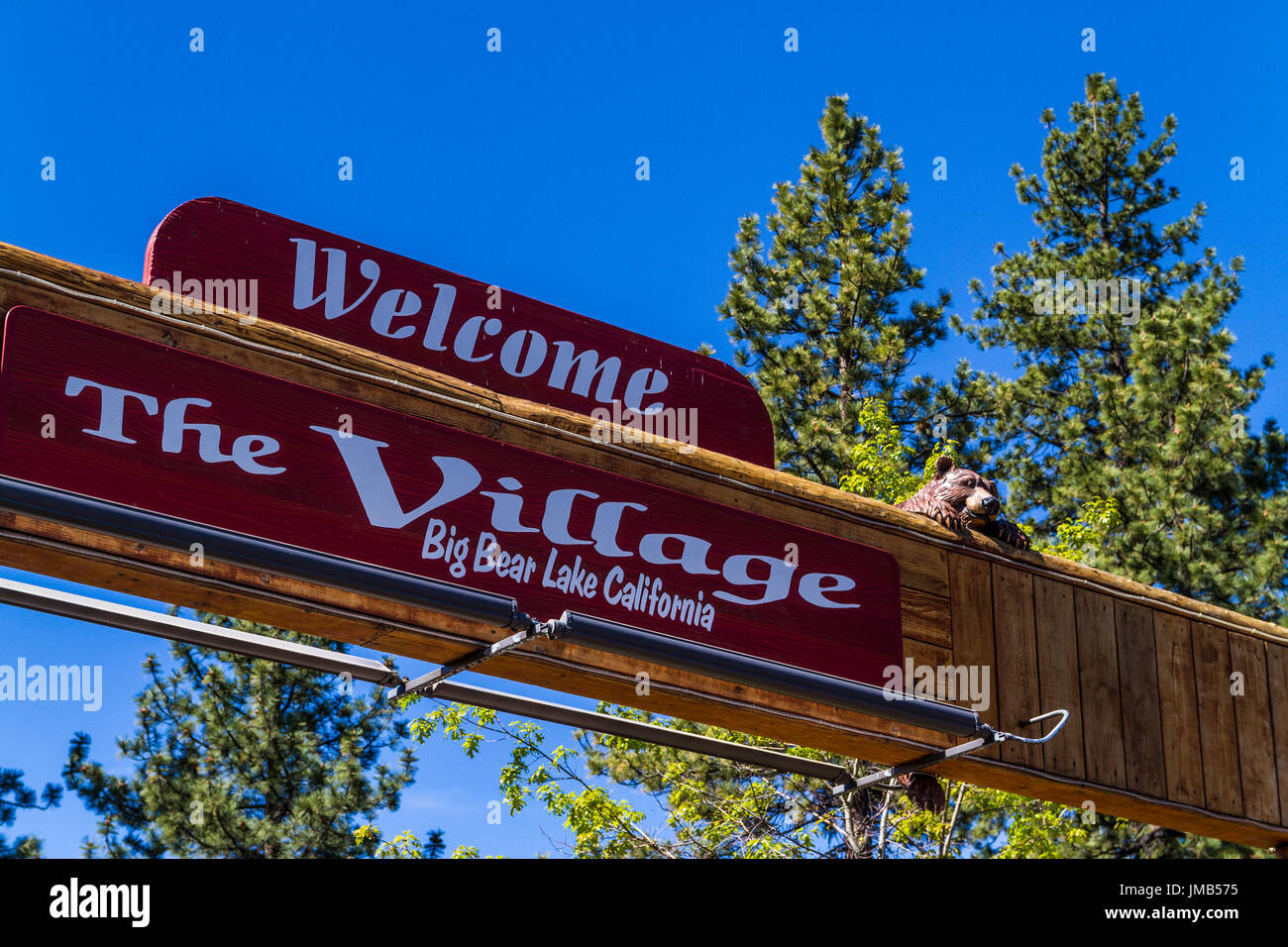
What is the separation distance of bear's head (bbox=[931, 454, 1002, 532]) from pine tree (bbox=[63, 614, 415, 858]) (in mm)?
14868

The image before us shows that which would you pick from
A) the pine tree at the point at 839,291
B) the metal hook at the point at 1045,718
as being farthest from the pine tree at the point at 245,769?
the metal hook at the point at 1045,718

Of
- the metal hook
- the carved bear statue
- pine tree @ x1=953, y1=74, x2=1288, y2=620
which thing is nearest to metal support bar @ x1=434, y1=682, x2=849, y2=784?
the metal hook

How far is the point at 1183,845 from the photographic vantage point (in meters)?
20.0

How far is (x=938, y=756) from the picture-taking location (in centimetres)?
567

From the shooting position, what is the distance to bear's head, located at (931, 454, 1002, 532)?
6324 millimetres

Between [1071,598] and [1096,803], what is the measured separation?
0.86 meters

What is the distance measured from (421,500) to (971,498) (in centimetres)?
263

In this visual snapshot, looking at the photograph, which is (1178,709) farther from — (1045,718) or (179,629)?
(179,629)

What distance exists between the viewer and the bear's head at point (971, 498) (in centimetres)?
632

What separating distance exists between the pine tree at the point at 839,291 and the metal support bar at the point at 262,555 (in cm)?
1911

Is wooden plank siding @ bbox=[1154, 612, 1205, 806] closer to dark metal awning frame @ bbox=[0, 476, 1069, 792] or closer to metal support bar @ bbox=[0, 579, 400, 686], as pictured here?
dark metal awning frame @ bbox=[0, 476, 1069, 792]
